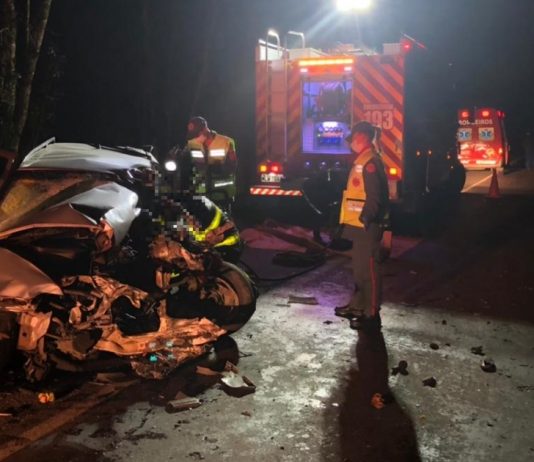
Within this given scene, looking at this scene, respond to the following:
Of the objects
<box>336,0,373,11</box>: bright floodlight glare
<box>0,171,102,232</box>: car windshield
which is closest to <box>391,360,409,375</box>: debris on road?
<box>0,171,102,232</box>: car windshield

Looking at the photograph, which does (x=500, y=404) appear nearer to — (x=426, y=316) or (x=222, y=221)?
(x=426, y=316)

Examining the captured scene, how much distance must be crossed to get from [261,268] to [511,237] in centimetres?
462

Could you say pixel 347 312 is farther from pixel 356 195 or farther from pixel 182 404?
pixel 182 404

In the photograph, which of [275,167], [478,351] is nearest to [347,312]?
[478,351]

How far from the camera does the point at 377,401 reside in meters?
4.17

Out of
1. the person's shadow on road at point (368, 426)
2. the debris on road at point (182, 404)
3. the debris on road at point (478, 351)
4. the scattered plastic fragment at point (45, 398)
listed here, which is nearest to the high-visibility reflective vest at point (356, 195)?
the debris on road at point (478, 351)

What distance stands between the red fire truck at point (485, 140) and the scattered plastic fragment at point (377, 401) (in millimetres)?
20828

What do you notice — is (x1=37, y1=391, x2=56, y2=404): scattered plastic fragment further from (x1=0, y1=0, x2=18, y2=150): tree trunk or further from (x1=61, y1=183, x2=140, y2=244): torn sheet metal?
(x1=0, y1=0, x2=18, y2=150): tree trunk

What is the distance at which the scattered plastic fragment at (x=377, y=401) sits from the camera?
414 centimetres

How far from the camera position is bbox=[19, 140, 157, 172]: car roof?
5008mm

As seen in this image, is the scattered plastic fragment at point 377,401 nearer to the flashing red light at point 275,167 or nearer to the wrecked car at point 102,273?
the wrecked car at point 102,273

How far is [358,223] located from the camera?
5.96m

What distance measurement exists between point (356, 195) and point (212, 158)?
3.38 metres

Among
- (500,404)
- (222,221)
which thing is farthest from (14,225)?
(500,404)
